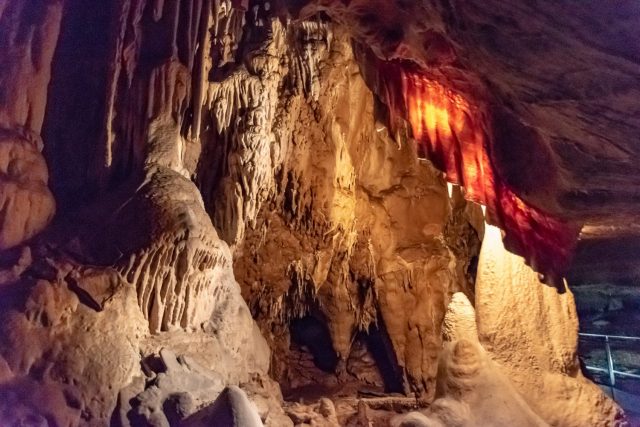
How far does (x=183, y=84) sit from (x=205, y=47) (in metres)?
0.42

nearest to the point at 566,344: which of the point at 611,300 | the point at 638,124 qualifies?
the point at 638,124

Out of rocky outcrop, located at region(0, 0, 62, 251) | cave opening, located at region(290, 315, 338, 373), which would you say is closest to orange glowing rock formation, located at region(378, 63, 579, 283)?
rocky outcrop, located at region(0, 0, 62, 251)

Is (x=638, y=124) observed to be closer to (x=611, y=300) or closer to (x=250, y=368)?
(x=250, y=368)

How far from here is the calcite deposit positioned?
2.69 m

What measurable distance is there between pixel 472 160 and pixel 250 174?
217 cm

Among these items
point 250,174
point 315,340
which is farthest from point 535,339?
point 315,340

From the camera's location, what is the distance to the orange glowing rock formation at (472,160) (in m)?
3.98

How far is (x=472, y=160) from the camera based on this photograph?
14.3 ft

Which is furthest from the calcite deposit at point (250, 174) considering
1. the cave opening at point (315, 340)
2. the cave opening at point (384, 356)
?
the cave opening at point (315, 340)

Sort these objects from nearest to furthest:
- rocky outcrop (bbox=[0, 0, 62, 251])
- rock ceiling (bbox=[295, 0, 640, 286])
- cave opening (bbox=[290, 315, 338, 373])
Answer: rock ceiling (bbox=[295, 0, 640, 286]), rocky outcrop (bbox=[0, 0, 62, 251]), cave opening (bbox=[290, 315, 338, 373])

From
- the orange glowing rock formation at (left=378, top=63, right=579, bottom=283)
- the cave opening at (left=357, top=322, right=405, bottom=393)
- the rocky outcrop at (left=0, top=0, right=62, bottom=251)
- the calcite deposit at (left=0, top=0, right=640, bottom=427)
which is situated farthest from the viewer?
the cave opening at (left=357, top=322, right=405, bottom=393)

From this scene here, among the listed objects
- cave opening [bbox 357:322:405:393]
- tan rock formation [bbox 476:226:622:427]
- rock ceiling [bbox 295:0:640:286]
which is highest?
rock ceiling [bbox 295:0:640:286]

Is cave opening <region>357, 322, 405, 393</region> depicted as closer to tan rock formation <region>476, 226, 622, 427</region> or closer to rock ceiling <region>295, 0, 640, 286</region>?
tan rock formation <region>476, 226, 622, 427</region>

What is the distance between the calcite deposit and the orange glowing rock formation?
0.02 meters
